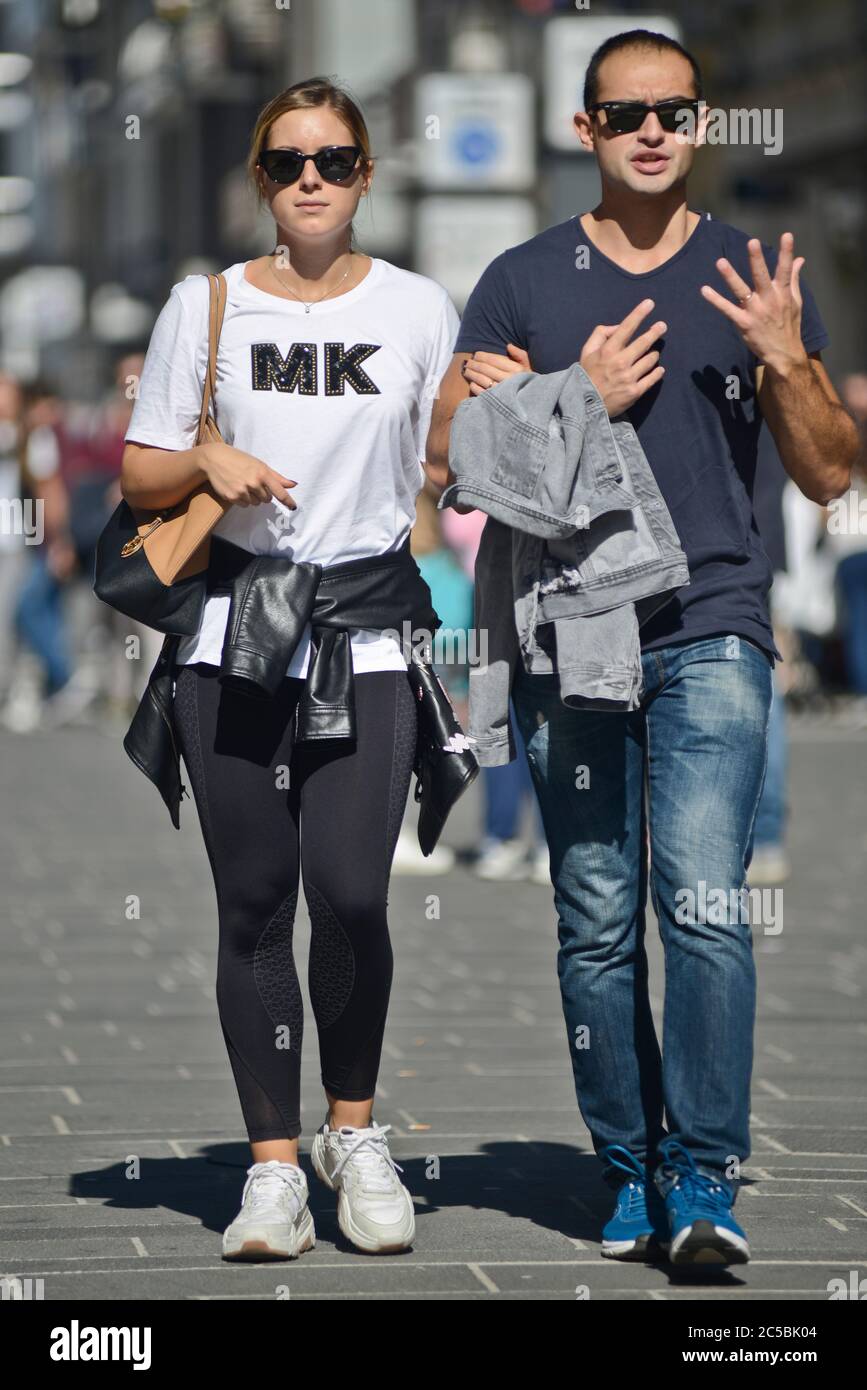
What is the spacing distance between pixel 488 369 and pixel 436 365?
27cm

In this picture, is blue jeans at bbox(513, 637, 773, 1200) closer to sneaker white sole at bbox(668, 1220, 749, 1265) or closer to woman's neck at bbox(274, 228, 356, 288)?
sneaker white sole at bbox(668, 1220, 749, 1265)

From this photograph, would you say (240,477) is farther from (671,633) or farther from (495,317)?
(671,633)

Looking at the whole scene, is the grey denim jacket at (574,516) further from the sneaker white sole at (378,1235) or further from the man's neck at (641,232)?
the sneaker white sole at (378,1235)

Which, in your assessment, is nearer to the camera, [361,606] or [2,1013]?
[361,606]

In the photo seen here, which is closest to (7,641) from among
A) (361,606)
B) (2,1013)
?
(2,1013)

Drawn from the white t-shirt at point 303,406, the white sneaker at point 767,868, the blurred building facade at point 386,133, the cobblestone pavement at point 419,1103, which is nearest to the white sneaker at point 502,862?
the cobblestone pavement at point 419,1103

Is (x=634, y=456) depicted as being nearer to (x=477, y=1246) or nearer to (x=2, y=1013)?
(x=477, y=1246)

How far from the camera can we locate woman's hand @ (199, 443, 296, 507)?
4438mm

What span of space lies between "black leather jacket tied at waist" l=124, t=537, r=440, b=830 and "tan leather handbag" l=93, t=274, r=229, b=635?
83 millimetres

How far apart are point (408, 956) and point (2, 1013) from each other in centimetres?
156

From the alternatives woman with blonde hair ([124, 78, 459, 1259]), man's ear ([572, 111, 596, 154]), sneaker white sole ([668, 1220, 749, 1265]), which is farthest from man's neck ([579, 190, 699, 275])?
sneaker white sole ([668, 1220, 749, 1265])

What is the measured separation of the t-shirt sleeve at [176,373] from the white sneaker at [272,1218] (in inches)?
51.2
